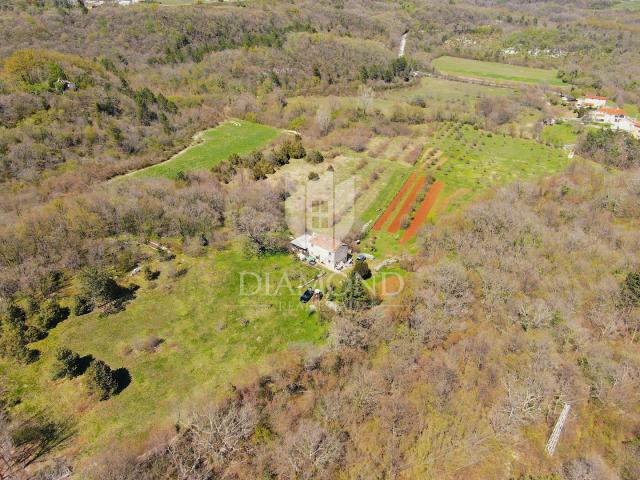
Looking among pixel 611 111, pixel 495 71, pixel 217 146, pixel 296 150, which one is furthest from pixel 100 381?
pixel 495 71

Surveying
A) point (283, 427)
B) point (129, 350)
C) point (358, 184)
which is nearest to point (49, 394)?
point (129, 350)

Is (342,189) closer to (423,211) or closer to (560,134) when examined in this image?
(423,211)

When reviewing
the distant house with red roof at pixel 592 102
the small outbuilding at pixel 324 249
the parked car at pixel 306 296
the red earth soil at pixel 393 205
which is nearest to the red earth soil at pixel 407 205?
the red earth soil at pixel 393 205

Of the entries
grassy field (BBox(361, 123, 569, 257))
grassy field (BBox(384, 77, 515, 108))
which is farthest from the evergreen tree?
grassy field (BBox(384, 77, 515, 108))

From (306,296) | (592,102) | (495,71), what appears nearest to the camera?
(306,296)

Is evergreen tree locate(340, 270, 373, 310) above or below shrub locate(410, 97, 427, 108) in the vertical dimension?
below

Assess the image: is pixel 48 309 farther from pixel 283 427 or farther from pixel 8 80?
pixel 8 80

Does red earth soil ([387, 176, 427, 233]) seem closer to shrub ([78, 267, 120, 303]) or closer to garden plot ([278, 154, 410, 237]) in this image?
garden plot ([278, 154, 410, 237])
